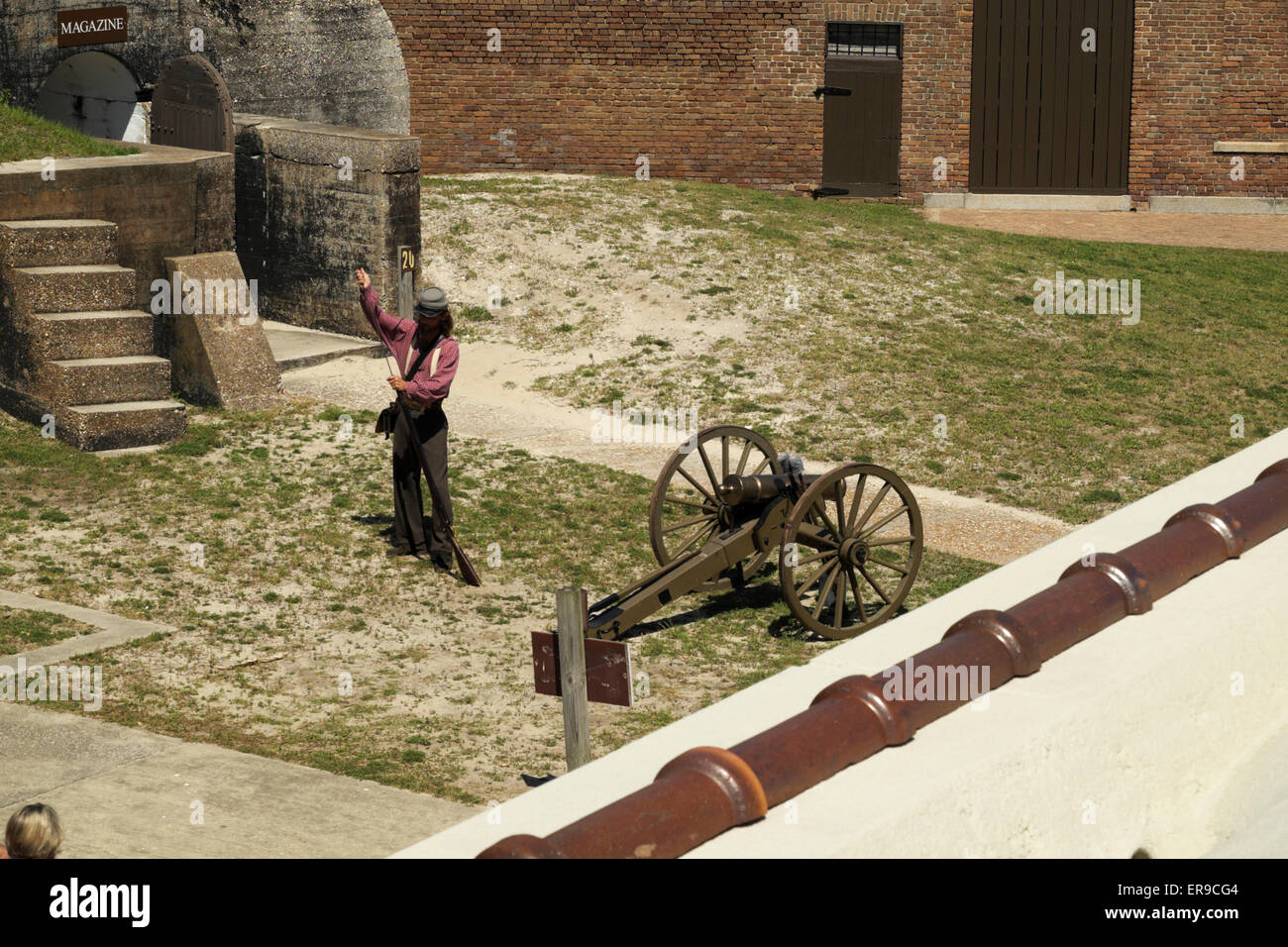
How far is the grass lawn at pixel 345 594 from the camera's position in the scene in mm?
8383

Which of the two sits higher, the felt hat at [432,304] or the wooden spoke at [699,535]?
the felt hat at [432,304]

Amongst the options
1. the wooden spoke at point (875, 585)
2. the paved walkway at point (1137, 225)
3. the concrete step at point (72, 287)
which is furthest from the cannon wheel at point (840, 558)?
the paved walkway at point (1137, 225)

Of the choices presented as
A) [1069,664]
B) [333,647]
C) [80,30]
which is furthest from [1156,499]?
[80,30]

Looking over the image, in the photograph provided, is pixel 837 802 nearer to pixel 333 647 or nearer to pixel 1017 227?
pixel 333 647

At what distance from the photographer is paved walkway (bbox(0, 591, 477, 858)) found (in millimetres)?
6840

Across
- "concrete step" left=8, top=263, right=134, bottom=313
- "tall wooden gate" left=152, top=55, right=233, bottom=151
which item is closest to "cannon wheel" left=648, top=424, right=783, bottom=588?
"concrete step" left=8, top=263, right=134, bottom=313

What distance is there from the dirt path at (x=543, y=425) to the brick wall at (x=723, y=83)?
269 inches

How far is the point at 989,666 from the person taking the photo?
16.8 ft

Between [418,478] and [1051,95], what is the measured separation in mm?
14596

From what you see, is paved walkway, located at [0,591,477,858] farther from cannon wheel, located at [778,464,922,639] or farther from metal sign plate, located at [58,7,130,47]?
metal sign plate, located at [58,7,130,47]

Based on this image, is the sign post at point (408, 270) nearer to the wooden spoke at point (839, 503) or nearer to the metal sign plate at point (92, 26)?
the wooden spoke at point (839, 503)

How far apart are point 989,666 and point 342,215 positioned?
39.0ft

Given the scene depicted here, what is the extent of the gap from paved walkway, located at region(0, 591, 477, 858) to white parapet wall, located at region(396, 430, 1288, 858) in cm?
222

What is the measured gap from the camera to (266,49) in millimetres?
19641
